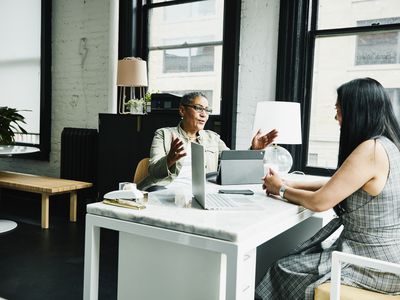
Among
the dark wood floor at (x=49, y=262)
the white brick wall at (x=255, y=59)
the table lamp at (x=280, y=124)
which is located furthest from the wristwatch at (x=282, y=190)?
the white brick wall at (x=255, y=59)

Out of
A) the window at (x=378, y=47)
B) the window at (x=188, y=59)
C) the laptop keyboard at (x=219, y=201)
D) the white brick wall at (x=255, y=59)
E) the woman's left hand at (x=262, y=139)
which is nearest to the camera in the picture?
the laptop keyboard at (x=219, y=201)

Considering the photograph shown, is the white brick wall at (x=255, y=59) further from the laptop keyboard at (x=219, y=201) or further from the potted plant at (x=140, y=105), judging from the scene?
the laptop keyboard at (x=219, y=201)

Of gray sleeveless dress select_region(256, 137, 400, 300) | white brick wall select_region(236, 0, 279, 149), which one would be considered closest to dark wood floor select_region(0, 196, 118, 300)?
gray sleeveless dress select_region(256, 137, 400, 300)

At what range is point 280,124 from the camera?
2.80m

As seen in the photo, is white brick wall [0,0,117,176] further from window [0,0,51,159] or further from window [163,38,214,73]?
window [163,38,214,73]

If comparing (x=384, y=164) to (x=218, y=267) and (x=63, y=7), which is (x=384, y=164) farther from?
(x=63, y=7)

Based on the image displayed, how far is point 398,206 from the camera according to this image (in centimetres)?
163

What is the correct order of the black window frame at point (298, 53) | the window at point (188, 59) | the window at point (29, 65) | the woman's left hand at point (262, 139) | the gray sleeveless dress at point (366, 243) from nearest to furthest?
the gray sleeveless dress at point (366, 243) < the woman's left hand at point (262, 139) < the black window frame at point (298, 53) < the window at point (188, 59) < the window at point (29, 65)

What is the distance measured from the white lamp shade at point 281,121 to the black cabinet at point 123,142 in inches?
43.7

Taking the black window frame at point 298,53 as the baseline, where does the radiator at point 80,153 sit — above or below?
below

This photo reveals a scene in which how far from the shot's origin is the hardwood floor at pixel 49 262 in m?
2.64

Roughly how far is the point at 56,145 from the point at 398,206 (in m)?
4.39

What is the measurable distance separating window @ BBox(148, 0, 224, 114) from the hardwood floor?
160 cm

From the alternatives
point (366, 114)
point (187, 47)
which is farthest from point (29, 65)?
point (366, 114)
